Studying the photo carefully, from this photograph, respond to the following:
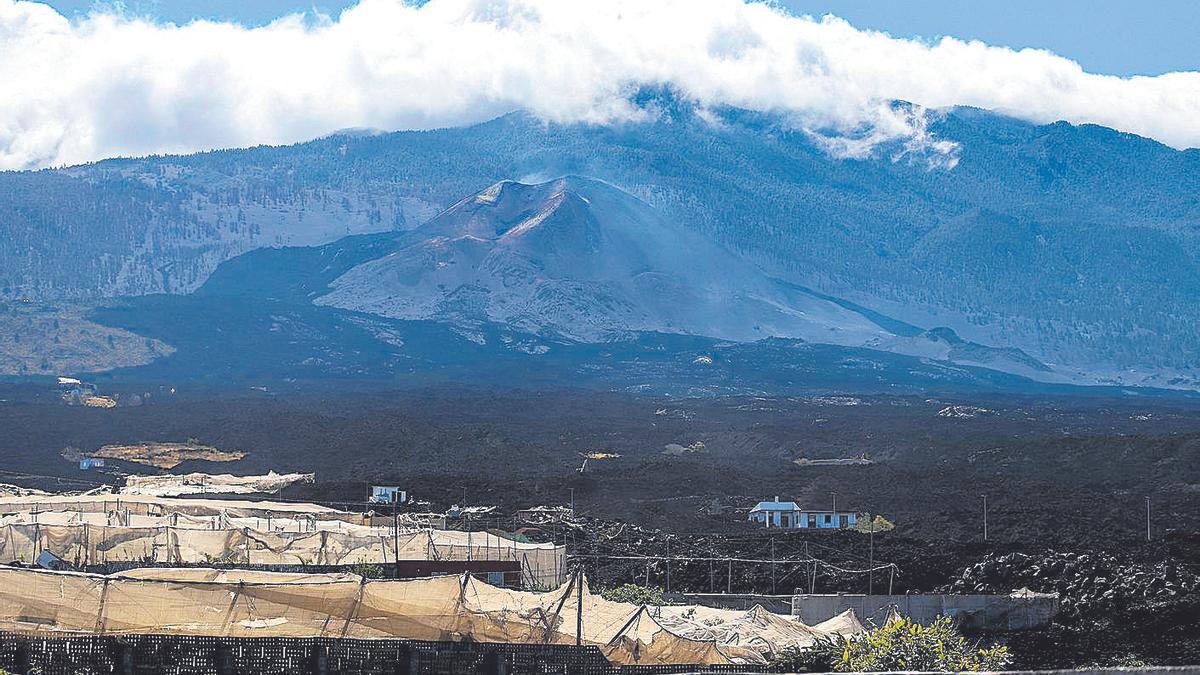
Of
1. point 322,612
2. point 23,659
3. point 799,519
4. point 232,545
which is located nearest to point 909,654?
point 322,612

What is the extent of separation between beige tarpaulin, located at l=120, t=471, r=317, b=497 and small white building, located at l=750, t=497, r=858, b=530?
2459cm

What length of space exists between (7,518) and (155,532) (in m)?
6.83

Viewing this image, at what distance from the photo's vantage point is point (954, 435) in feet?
453

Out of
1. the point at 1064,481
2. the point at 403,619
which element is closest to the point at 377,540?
the point at 403,619

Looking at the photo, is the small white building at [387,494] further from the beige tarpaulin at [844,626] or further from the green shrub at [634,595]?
the beige tarpaulin at [844,626]

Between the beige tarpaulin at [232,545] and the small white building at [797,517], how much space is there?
120ft

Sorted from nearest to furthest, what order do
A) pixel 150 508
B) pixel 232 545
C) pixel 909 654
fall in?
pixel 909 654 < pixel 232 545 < pixel 150 508

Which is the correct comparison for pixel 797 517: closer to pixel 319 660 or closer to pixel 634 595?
pixel 634 595

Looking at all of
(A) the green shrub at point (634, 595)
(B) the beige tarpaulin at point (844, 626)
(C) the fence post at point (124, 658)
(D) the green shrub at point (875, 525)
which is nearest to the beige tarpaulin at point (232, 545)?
(A) the green shrub at point (634, 595)

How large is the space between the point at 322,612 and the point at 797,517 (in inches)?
2378

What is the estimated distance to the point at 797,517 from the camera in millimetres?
82750

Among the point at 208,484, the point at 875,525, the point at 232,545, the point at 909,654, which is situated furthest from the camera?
the point at 208,484

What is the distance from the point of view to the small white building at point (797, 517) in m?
81.4

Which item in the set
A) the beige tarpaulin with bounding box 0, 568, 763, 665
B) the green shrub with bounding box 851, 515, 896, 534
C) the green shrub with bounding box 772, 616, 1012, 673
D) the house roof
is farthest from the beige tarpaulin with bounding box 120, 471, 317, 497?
the green shrub with bounding box 772, 616, 1012, 673
